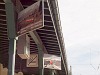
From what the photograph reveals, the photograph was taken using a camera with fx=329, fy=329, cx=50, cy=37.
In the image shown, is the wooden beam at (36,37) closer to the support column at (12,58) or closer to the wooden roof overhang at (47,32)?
the wooden roof overhang at (47,32)

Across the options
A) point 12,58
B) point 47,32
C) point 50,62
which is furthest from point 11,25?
point 50,62

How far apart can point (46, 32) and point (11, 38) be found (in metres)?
5.76

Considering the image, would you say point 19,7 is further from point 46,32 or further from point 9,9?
point 46,32

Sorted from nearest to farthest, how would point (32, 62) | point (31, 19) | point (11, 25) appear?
point (31, 19) < point (11, 25) < point (32, 62)

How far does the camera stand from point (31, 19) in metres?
13.0

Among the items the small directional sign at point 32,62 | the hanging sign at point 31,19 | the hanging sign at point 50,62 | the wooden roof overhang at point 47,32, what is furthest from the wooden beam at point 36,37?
the hanging sign at point 31,19

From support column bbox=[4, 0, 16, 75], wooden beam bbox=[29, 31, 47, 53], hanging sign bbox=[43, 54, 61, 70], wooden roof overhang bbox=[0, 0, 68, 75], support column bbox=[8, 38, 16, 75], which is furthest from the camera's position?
hanging sign bbox=[43, 54, 61, 70]

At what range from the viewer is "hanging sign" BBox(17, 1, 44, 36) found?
12.6 meters

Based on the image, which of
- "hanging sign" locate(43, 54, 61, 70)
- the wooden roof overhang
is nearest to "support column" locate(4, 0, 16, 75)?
the wooden roof overhang

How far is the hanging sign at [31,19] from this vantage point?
496 inches

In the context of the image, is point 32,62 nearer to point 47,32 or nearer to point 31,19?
point 47,32

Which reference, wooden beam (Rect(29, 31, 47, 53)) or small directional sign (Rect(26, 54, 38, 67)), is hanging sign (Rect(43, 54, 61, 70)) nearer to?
small directional sign (Rect(26, 54, 38, 67))

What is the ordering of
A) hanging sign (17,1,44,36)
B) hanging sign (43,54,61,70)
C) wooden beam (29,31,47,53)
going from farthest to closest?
1. hanging sign (43,54,61,70)
2. wooden beam (29,31,47,53)
3. hanging sign (17,1,44,36)

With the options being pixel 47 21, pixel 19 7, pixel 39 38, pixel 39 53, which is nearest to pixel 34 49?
pixel 39 53
